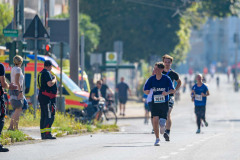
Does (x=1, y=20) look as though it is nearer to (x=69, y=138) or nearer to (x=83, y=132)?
(x=83, y=132)

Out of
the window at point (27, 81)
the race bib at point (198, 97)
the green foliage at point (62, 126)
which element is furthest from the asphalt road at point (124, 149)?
the window at point (27, 81)

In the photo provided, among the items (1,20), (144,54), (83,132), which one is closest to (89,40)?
(144,54)

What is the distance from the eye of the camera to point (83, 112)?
24531 mm

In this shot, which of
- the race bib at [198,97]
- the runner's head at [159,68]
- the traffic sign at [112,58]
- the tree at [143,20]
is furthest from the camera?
the tree at [143,20]

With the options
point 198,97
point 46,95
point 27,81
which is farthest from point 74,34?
point 46,95

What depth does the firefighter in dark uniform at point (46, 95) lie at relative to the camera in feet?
54.3

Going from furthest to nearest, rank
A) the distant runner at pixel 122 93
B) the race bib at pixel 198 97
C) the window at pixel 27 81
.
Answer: the distant runner at pixel 122 93, the window at pixel 27 81, the race bib at pixel 198 97

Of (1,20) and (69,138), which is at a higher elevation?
(1,20)

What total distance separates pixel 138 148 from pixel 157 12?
38.4 meters

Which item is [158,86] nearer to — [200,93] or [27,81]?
[200,93]

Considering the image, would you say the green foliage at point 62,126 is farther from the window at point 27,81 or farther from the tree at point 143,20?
the tree at point 143,20

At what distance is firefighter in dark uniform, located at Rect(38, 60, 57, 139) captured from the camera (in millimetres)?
16562

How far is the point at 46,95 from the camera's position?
1667cm

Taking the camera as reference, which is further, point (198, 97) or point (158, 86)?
point (198, 97)
